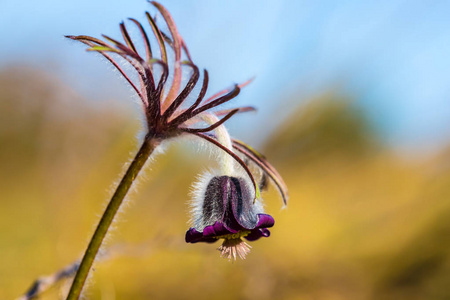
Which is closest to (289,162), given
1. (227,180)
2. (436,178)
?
(436,178)

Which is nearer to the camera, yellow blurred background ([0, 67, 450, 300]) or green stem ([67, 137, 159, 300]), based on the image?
green stem ([67, 137, 159, 300])

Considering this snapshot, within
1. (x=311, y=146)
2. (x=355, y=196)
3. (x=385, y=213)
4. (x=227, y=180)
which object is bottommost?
(x=227, y=180)

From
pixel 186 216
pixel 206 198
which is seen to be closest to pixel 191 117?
pixel 206 198

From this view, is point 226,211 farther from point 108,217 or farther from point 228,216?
point 108,217

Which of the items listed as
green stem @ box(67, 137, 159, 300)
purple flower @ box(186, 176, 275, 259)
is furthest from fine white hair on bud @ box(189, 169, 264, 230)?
green stem @ box(67, 137, 159, 300)

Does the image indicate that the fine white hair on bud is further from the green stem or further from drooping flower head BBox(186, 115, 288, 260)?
the green stem

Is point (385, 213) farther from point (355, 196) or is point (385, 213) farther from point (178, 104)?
point (178, 104)
